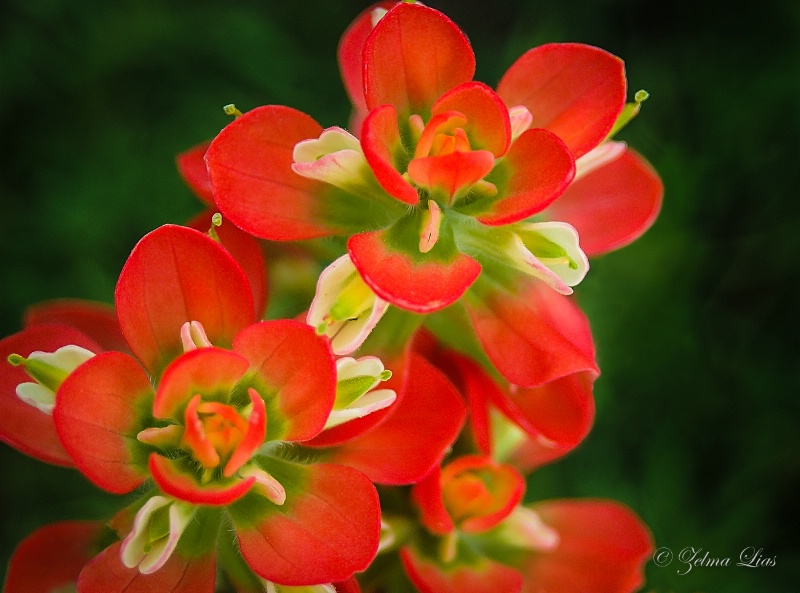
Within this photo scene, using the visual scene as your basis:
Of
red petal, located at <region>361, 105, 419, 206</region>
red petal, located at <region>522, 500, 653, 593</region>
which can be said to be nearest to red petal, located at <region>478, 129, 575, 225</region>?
red petal, located at <region>361, 105, 419, 206</region>

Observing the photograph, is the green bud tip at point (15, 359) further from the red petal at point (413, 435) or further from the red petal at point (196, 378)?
the red petal at point (413, 435)

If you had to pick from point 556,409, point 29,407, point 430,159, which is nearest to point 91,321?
point 29,407

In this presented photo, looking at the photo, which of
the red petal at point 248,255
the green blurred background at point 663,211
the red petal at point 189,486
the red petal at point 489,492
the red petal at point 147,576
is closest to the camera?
the red petal at point 189,486

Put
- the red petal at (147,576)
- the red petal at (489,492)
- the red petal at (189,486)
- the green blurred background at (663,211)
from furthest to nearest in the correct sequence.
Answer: the green blurred background at (663,211) < the red petal at (489,492) < the red petal at (147,576) < the red petal at (189,486)

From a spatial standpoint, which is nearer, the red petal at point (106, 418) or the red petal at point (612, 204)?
the red petal at point (106, 418)

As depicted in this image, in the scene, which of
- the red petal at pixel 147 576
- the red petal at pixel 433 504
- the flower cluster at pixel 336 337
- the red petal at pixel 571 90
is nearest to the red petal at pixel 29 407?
the flower cluster at pixel 336 337

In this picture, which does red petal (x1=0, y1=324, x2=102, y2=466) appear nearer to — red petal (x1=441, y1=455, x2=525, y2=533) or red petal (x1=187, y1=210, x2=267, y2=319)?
red petal (x1=187, y1=210, x2=267, y2=319)

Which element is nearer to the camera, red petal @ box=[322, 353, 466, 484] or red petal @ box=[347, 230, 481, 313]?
red petal @ box=[347, 230, 481, 313]

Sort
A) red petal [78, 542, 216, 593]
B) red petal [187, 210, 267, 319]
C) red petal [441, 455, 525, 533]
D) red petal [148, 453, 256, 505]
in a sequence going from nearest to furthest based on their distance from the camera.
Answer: red petal [148, 453, 256, 505], red petal [78, 542, 216, 593], red petal [187, 210, 267, 319], red petal [441, 455, 525, 533]
